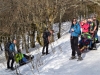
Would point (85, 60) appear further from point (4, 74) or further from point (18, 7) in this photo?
point (18, 7)

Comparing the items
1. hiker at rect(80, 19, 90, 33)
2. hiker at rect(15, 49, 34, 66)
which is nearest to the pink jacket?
hiker at rect(80, 19, 90, 33)

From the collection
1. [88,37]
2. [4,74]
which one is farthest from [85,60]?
Result: [4,74]

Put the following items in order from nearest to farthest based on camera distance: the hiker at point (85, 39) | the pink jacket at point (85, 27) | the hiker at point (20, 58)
Result: the hiker at point (85, 39)
the pink jacket at point (85, 27)
the hiker at point (20, 58)

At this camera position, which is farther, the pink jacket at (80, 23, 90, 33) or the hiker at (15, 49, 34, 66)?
the hiker at (15, 49, 34, 66)

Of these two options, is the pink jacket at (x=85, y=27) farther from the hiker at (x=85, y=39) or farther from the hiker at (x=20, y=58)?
the hiker at (x=20, y=58)

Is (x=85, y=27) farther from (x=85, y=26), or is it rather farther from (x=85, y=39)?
(x=85, y=39)

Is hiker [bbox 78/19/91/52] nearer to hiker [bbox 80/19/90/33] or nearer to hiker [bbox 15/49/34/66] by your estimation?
hiker [bbox 80/19/90/33]

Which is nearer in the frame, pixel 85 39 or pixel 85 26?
pixel 85 39

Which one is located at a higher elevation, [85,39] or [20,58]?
[85,39]

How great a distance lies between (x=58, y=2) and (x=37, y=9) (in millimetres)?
2656

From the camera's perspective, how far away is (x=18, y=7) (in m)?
26.0

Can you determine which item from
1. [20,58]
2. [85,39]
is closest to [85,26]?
[85,39]

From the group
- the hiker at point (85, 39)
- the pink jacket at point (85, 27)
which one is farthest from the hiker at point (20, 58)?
the pink jacket at point (85, 27)

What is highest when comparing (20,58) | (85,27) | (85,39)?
(85,27)
